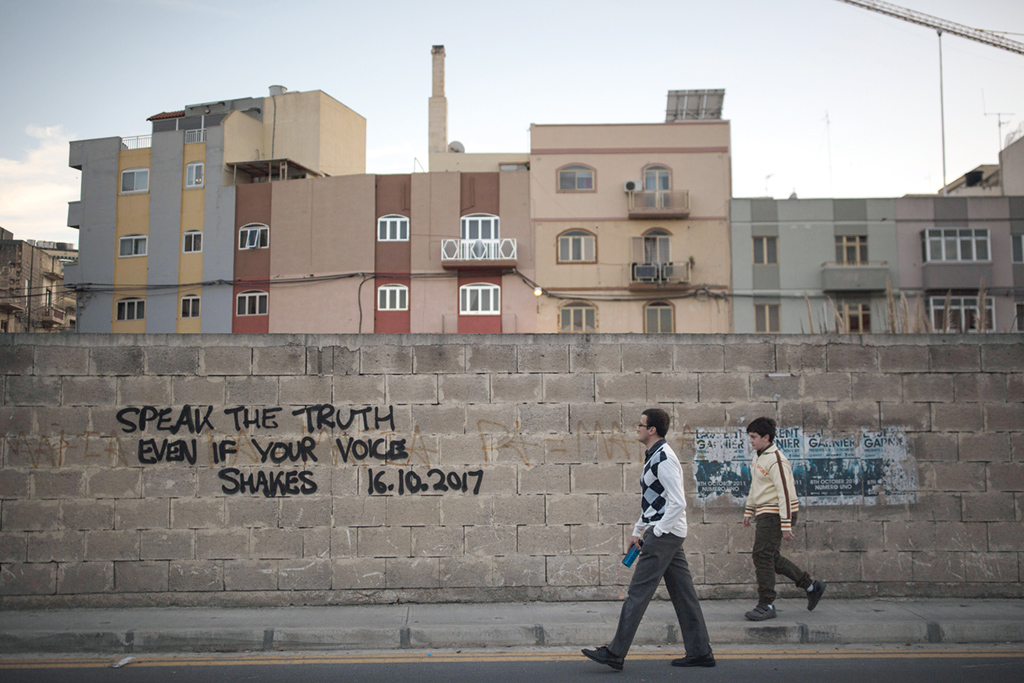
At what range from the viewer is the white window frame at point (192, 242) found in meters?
37.5

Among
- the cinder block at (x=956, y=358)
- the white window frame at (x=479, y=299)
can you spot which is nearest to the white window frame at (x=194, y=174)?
the white window frame at (x=479, y=299)

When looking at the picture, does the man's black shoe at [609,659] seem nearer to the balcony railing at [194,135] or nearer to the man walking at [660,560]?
the man walking at [660,560]

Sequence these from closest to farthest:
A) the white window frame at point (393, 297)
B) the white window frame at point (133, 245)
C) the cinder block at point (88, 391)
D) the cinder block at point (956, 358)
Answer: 1. the cinder block at point (88, 391)
2. the cinder block at point (956, 358)
3. the white window frame at point (393, 297)
4. the white window frame at point (133, 245)

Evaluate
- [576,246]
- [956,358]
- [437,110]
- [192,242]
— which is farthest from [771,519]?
[437,110]

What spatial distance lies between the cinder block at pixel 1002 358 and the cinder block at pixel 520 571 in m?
4.98

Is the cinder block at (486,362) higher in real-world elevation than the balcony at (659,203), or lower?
lower

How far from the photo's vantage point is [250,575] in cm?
732

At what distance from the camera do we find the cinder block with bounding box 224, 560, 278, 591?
288 inches

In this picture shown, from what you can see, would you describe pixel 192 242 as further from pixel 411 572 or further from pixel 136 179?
pixel 411 572

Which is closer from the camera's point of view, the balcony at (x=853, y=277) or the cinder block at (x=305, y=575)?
the cinder block at (x=305, y=575)

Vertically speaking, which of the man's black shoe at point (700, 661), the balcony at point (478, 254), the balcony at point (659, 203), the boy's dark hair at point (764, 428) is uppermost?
the balcony at point (659, 203)

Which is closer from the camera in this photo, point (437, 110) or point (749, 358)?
point (749, 358)

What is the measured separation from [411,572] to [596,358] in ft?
9.17

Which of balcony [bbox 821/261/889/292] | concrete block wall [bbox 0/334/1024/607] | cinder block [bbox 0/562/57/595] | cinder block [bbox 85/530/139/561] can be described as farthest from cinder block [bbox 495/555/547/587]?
balcony [bbox 821/261/889/292]
